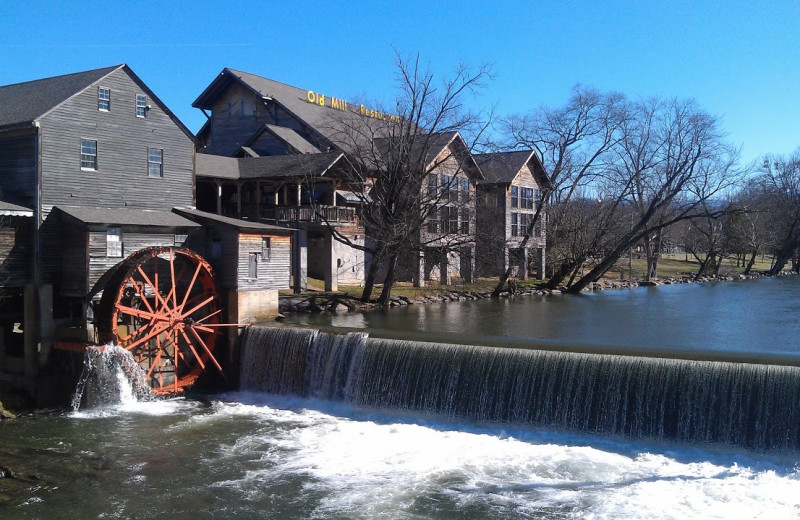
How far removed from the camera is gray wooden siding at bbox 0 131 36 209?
66.8 feet

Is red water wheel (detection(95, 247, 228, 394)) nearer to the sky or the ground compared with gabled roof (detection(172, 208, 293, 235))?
nearer to the ground

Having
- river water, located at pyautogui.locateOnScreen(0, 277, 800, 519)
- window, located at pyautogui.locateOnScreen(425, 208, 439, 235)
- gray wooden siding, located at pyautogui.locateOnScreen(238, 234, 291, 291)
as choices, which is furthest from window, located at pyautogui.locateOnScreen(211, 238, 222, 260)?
window, located at pyautogui.locateOnScreen(425, 208, 439, 235)

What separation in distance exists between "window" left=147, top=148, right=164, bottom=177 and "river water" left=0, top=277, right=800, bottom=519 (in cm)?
813

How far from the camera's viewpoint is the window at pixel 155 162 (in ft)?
77.5

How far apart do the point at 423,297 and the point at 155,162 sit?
15.6 metres

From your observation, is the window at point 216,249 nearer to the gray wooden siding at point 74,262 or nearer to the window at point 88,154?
the window at point 88,154

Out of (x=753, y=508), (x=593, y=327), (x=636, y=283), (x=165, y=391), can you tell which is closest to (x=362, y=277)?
(x=593, y=327)

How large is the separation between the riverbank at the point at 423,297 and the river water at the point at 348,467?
25.7 ft

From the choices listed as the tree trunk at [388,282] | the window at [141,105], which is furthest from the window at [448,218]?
the window at [141,105]

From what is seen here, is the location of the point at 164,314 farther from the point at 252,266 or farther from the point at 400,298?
the point at 400,298

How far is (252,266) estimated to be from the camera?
23.7 m

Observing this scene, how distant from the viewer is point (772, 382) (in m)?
14.4

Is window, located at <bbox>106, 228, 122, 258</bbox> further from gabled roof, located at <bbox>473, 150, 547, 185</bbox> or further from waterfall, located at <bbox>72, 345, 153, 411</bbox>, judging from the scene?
gabled roof, located at <bbox>473, 150, 547, 185</bbox>

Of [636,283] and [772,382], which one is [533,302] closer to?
[636,283]
